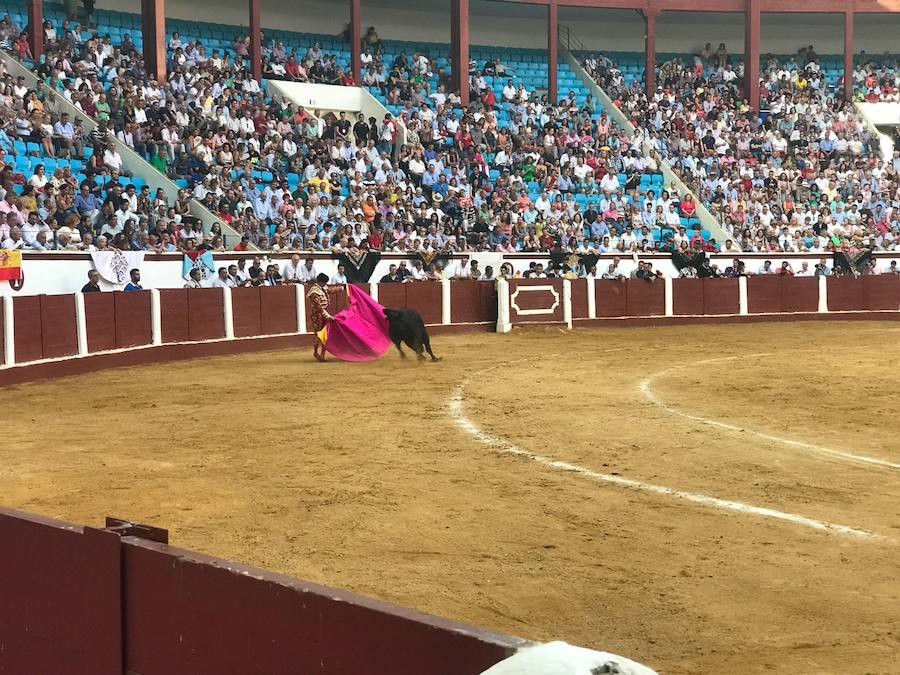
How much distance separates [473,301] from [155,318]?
6579 millimetres

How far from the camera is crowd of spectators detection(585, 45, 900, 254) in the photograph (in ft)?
81.1

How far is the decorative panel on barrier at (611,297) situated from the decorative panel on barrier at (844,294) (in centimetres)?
451

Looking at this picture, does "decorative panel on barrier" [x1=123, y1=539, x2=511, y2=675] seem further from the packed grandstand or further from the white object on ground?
the packed grandstand

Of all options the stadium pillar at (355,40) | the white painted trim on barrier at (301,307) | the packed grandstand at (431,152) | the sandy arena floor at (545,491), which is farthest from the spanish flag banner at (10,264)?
the stadium pillar at (355,40)

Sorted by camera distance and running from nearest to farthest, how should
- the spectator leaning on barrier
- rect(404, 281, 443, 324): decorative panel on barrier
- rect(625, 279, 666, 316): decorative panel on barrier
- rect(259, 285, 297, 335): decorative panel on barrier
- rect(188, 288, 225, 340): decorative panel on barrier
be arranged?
the spectator leaning on barrier, rect(188, 288, 225, 340): decorative panel on barrier, rect(259, 285, 297, 335): decorative panel on barrier, rect(404, 281, 443, 324): decorative panel on barrier, rect(625, 279, 666, 316): decorative panel on barrier

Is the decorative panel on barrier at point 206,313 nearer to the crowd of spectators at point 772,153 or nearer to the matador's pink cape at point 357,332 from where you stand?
the matador's pink cape at point 357,332

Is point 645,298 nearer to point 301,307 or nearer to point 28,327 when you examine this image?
point 301,307

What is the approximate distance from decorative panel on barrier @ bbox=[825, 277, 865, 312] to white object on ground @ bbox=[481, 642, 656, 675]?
72.8 ft

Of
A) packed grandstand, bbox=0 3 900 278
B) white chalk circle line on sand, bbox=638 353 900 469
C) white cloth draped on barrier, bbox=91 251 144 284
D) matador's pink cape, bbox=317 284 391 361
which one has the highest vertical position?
packed grandstand, bbox=0 3 900 278

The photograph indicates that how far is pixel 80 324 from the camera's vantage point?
13133 millimetres

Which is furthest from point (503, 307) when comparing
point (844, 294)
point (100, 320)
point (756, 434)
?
point (756, 434)

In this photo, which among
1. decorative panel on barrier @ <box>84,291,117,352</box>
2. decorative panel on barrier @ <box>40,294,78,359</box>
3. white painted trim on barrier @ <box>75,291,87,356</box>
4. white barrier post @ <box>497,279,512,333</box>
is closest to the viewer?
decorative panel on barrier @ <box>40,294,78,359</box>

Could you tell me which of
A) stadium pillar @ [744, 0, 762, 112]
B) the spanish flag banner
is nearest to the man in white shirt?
the spanish flag banner

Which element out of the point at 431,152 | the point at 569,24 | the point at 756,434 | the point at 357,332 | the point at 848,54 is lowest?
the point at 756,434
